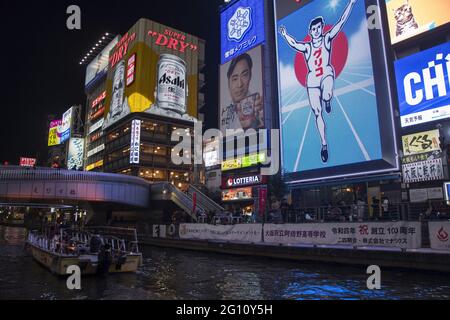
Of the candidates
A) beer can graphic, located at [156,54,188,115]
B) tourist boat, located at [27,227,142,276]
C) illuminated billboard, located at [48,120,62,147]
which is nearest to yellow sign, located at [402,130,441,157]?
tourist boat, located at [27,227,142,276]

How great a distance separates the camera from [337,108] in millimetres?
44531

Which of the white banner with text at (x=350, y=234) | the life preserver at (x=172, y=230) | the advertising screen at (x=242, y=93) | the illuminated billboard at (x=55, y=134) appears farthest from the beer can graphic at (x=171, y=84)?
the white banner with text at (x=350, y=234)

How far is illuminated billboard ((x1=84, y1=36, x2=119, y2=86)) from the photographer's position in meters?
133

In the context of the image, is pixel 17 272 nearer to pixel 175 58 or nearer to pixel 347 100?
pixel 347 100

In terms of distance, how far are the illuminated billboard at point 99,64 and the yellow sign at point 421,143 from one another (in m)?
114

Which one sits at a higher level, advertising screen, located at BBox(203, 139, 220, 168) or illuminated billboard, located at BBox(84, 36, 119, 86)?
illuminated billboard, located at BBox(84, 36, 119, 86)

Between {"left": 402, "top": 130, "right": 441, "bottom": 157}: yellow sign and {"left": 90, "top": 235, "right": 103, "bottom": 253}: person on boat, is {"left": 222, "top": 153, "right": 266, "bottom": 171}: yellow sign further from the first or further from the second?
{"left": 90, "top": 235, "right": 103, "bottom": 253}: person on boat

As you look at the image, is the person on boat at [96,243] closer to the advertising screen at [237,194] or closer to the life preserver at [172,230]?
the life preserver at [172,230]

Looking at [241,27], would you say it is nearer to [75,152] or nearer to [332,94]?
[332,94]

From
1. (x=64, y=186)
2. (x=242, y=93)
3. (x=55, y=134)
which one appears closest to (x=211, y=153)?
(x=242, y=93)

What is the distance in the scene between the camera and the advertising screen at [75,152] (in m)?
137

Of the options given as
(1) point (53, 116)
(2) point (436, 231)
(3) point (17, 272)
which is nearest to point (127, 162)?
(3) point (17, 272)

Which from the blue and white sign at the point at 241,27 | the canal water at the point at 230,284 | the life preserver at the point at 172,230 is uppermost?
the blue and white sign at the point at 241,27

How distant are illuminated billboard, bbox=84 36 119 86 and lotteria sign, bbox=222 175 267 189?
83.2 m
